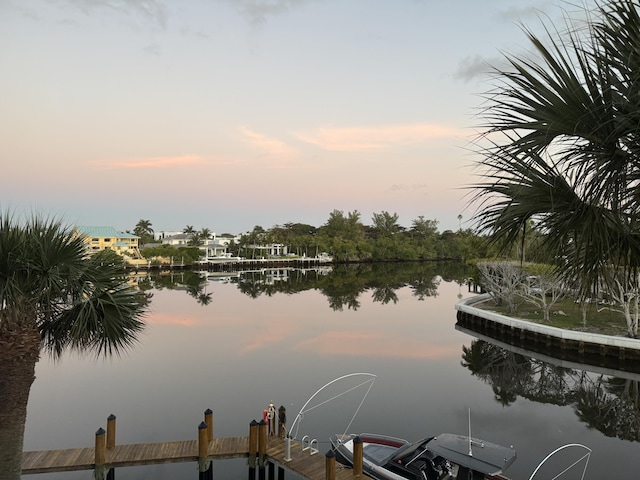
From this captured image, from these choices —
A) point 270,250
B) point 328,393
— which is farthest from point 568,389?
point 270,250

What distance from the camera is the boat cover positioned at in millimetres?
8938

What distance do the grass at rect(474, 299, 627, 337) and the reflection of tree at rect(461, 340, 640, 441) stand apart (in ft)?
17.8


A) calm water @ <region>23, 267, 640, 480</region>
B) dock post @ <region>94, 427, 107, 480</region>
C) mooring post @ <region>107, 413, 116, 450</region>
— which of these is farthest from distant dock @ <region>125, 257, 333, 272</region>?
dock post @ <region>94, 427, 107, 480</region>

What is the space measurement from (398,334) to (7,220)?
3042 cm

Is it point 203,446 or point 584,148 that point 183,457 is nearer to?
point 203,446

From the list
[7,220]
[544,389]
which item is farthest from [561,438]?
[7,220]

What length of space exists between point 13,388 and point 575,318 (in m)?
34.2

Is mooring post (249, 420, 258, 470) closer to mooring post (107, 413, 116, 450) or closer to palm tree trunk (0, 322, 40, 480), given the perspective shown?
mooring post (107, 413, 116, 450)

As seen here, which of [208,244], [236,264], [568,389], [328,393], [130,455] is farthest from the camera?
[208,244]

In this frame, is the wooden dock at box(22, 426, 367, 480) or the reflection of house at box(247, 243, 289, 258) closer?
the wooden dock at box(22, 426, 367, 480)

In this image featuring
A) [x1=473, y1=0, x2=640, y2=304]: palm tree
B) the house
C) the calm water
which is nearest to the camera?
[x1=473, y1=0, x2=640, y2=304]: palm tree

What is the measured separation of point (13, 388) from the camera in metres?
7.61

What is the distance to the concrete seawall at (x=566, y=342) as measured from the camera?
80.6ft

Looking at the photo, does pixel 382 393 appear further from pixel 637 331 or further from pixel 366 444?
pixel 637 331
